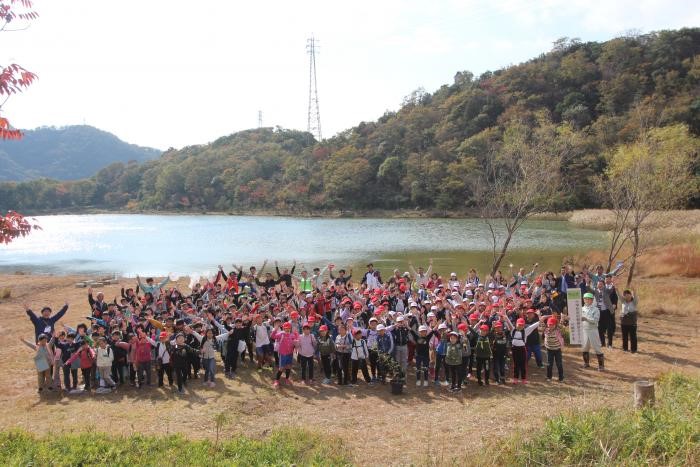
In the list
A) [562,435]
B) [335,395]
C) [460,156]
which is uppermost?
[460,156]

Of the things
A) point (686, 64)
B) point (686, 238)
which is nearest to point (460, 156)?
point (686, 64)

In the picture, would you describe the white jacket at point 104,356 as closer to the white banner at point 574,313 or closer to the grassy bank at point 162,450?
the grassy bank at point 162,450

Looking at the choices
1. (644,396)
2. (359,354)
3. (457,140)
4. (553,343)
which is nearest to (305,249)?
(359,354)

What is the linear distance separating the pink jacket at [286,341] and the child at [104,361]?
11.5 ft

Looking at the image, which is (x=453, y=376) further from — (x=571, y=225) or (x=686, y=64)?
(x=686, y=64)

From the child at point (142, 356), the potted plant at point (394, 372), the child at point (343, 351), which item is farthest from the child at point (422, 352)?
the child at point (142, 356)

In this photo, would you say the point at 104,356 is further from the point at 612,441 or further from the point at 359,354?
the point at 612,441

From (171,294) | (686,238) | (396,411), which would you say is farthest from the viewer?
(686,238)

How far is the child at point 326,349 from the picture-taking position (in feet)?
33.9

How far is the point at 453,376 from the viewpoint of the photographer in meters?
9.67

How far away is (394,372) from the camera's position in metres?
9.57

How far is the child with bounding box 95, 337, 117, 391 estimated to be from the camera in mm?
10102

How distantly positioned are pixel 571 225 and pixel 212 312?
151 ft

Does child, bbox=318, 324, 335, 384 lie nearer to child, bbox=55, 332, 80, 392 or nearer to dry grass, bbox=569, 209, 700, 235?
child, bbox=55, 332, 80, 392
